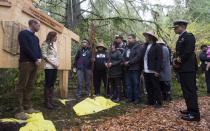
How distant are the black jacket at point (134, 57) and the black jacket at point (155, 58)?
1.82ft

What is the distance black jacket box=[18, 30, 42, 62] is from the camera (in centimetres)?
802

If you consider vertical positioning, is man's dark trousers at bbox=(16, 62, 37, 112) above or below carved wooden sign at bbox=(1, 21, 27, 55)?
below

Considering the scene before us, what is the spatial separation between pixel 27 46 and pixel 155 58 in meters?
3.23

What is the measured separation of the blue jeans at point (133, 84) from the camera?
1018cm

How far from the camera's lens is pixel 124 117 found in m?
8.29

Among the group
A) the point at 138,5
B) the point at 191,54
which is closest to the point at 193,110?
the point at 191,54

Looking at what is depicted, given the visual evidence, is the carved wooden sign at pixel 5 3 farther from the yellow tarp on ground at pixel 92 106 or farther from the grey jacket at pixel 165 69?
the grey jacket at pixel 165 69

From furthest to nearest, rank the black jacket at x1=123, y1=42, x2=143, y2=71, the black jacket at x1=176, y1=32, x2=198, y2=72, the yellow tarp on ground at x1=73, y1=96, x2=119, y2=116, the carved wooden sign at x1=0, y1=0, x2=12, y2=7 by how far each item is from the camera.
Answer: the black jacket at x1=123, y1=42, x2=143, y2=71
the yellow tarp on ground at x1=73, y1=96, x2=119, y2=116
the carved wooden sign at x1=0, y1=0, x2=12, y2=7
the black jacket at x1=176, y1=32, x2=198, y2=72

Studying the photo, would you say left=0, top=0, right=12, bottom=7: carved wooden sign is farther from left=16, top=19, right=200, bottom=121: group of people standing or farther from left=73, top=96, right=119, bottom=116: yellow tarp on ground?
left=73, top=96, right=119, bottom=116: yellow tarp on ground

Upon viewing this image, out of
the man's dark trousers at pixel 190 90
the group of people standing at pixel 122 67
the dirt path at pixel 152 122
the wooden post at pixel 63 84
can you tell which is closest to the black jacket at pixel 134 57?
the group of people standing at pixel 122 67

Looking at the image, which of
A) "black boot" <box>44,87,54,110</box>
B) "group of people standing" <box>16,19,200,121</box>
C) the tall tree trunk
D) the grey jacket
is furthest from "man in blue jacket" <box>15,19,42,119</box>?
the tall tree trunk

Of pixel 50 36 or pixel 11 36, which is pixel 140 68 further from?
pixel 11 36

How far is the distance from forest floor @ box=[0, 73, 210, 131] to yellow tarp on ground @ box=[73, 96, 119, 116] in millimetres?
172

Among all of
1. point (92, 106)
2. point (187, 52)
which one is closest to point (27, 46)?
point (92, 106)
